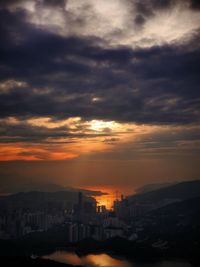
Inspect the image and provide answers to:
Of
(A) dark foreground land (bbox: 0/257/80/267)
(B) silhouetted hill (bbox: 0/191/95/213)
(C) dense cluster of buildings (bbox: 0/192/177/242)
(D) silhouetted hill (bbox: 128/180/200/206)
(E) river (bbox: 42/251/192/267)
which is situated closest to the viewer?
(A) dark foreground land (bbox: 0/257/80/267)

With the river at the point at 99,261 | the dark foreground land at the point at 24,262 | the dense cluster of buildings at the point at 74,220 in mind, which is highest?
the dense cluster of buildings at the point at 74,220

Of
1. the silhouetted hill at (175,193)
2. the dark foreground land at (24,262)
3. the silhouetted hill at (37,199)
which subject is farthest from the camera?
the silhouetted hill at (175,193)

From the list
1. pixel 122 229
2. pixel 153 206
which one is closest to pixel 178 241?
pixel 122 229

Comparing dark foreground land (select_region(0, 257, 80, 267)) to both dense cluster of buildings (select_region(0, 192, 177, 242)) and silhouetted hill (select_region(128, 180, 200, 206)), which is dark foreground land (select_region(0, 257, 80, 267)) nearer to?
dense cluster of buildings (select_region(0, 192, 177, 242))

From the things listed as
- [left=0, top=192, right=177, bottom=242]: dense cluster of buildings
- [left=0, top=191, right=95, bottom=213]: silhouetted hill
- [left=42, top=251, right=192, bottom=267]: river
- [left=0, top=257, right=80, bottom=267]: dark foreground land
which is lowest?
[left=42, top=251, right=192, bottom=267]: river

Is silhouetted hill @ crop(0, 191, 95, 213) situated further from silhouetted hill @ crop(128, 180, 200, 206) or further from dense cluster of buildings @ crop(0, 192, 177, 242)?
silhouetted hill @ crop(128, 180, 200, 206)

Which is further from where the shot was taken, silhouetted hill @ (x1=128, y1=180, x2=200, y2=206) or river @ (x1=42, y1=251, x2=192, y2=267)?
silhouetted hill @ (x1=128, y1=180, x2=200, y2=206)

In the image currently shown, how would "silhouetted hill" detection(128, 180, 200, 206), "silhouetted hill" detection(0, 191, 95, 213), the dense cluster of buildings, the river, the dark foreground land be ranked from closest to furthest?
the dark foreground land, the river, the dense cluster of buildings, "silhouetted hill" detection(0, 191, 95, 213), "silhouetted hill" detection(128, 180, 200, 206)

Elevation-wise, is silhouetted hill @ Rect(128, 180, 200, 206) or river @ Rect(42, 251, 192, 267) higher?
silhouetted hill @ Rect(128, 180, 200, 206)

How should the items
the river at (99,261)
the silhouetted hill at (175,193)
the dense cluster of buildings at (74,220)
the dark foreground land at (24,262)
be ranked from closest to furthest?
the dark foreground land at (24,262), the river at (99,261), the dense cluster of buildings at (74,220), the silhouetted hill at (175,193)

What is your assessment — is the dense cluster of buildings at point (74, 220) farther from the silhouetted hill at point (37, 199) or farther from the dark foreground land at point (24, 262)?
the dark foreground land at point (24, 262)

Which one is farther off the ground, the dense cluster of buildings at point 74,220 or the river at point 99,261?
the dense cluster of buildings at point 74,220

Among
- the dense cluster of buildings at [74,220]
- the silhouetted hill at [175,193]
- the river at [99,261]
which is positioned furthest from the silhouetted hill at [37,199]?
the river at [99,261]

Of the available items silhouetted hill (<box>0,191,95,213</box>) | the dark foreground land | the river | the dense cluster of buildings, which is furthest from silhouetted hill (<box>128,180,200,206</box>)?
the dark foreground land
